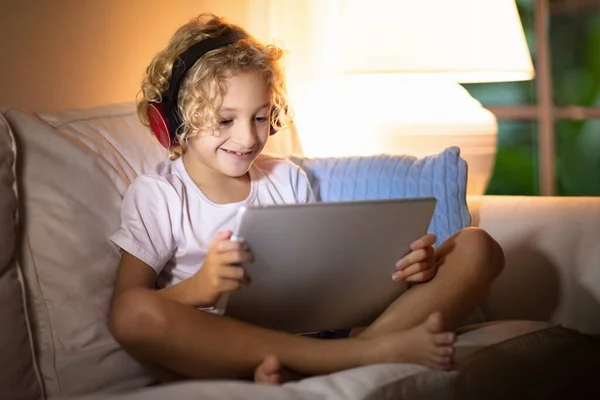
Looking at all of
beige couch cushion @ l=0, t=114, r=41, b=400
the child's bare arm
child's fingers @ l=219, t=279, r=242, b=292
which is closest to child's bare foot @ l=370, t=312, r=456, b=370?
child's fingers @ l=219, t=279, r=242, b=292

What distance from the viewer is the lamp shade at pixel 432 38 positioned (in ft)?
6.57

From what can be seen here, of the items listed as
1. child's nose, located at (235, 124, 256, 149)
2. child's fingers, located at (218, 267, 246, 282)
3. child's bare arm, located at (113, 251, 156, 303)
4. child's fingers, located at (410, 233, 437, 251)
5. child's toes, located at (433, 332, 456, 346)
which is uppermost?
child's nose, located at (235, 124, 256, 149)

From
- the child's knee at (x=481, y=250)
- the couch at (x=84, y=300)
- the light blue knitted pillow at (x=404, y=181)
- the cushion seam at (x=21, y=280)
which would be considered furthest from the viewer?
the light blue knitted pillow at (x=404, y=181)

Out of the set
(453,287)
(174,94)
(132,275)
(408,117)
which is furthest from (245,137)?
(408,117)

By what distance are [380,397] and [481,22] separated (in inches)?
49.1

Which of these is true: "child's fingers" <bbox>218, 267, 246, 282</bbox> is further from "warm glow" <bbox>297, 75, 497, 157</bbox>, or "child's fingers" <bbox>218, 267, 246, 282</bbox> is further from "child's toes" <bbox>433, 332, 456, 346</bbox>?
"warm glow" <bbox>297, 75, 497, 157</bbox>

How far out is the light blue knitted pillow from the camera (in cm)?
158

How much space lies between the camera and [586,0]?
299 cm

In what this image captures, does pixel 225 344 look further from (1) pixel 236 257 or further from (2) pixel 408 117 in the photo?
(2) pixel 408 117

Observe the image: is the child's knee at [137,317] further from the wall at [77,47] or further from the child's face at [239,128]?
the wall at [77,47]

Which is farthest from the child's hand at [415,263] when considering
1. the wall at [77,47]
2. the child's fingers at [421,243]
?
the wall at [77,47]

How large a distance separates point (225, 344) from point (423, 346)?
0.26 metres

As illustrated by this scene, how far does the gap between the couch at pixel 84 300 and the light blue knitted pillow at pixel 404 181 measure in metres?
0.28

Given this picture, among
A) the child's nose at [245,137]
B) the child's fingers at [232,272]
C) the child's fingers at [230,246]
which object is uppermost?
the child's nose at [245,137]
